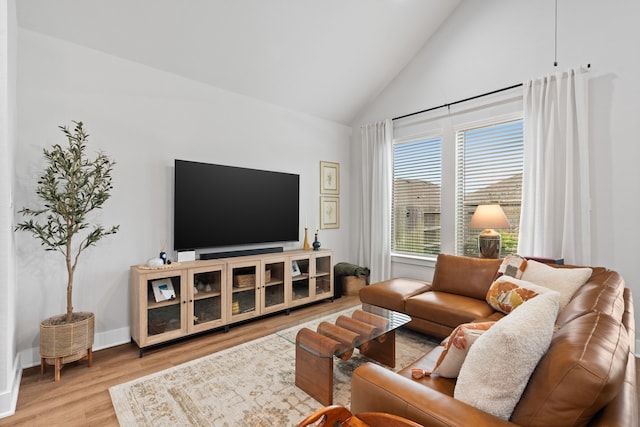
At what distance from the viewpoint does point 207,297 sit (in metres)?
3.04

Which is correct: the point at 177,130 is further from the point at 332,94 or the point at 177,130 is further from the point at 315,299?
the point at 315,299

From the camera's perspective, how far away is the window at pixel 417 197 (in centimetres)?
416

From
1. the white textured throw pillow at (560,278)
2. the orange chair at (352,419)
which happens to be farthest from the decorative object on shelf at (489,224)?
the orange chair at (352,419)

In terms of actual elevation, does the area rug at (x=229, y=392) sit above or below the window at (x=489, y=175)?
below

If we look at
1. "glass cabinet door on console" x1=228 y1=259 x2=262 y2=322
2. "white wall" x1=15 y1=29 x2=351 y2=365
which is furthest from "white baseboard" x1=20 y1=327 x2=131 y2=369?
"glass cabinet door on console" x1=228 y1=259 x2=262 y2=322

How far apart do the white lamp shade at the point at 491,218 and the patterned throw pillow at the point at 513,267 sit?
0.49 metres

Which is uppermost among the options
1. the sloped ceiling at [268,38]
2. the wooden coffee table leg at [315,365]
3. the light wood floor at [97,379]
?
the sloped ceiling at [268,38]

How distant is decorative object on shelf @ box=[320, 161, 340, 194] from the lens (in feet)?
15.3

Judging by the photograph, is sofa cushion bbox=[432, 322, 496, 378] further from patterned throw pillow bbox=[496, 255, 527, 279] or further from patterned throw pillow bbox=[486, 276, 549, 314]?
patterned throw pillow bbox=[496, 255, 527, 279]

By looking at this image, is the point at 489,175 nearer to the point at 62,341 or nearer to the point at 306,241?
the point at 306,241

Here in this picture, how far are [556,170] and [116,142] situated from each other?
168 inches

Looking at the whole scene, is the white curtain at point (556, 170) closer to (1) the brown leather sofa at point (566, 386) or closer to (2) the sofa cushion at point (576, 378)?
(1) the brown leather sofa at point (566, 386)

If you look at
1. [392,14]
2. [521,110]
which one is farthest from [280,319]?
[392,14]

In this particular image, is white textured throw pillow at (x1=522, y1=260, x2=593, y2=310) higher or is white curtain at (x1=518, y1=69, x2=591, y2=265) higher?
white curtain at (x1=518, y1=69, x2=591, y2=265)
